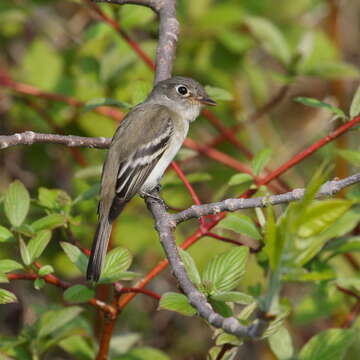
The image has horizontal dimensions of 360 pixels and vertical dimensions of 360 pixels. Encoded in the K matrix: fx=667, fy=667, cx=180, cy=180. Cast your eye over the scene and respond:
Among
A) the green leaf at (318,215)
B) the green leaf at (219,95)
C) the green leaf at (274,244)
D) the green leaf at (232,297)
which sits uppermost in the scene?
the green leaf at (219,95)

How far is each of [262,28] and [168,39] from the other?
2.13 ft

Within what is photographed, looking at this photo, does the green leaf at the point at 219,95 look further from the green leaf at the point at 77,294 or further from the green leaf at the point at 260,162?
the green leaf at the point at 77,294

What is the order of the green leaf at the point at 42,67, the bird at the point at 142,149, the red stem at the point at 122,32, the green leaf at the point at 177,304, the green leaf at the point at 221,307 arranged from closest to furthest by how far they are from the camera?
the green leaf at the point at 177,304
the green leaf at the point at 221,307
the bird at the point at 142,149
the red stem at the point at 122,32
the green leaf at the point at 42,67

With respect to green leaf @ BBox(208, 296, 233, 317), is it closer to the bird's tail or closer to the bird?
the bird's tail

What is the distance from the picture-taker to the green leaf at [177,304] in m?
2.39

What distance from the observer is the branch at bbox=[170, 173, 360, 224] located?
99.6 inches

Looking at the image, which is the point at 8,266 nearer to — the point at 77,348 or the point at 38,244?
the point at 38,244

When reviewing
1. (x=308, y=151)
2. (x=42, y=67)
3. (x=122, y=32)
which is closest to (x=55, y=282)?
(x=308, y=151)

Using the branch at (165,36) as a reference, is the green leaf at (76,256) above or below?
below

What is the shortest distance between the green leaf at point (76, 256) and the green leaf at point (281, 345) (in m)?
0.89

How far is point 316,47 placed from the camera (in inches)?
222

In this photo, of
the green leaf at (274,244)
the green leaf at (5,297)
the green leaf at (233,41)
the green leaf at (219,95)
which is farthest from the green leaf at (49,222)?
the green leaf at (233,41)

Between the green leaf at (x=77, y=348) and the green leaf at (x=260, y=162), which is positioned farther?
the green leaf at (x=77, y=348)

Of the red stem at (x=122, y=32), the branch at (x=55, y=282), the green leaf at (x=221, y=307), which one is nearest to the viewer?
the green leaf at (x=221, y=307)
